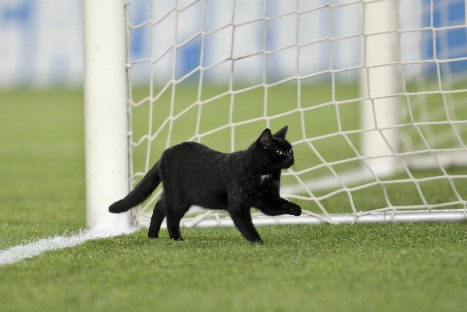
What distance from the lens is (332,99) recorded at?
4.26m

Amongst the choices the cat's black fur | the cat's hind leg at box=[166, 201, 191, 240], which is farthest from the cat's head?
the cat's hind leg at box=[166, 201, 191, 240]

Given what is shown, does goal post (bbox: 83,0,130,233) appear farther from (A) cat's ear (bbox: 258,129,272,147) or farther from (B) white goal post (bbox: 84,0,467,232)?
(A) cat's ear (bbox: 258,129,272,147)

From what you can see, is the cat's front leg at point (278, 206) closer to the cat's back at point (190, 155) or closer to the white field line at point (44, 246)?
the cat's back at point (190, 155)

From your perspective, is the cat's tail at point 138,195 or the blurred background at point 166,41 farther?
the blurred background at point 166,41

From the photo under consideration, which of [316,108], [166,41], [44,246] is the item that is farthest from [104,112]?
[166,41]

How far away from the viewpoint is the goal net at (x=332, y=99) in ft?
13.5

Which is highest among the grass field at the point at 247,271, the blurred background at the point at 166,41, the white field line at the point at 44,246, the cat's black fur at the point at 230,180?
the blurred background at the point at 166,41

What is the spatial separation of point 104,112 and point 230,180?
2.66 ft

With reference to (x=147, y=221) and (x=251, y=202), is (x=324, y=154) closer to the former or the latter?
(x=147, y=221)

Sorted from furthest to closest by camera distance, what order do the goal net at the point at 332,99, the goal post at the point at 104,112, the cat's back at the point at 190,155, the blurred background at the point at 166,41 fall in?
the blurred background at the point at 166,41 < the goal net at the point at 332,99 < the goal post at the point at 104,112 < the cat's back at the point at 190,155

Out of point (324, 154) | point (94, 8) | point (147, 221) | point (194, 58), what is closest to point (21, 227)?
point (147, 221)

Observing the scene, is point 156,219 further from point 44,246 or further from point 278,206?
point 278,206

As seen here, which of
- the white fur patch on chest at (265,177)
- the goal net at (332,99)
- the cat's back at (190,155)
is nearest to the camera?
the white fur patch on chest at (265,177)

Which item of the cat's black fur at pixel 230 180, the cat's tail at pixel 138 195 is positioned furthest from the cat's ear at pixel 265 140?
the cat's tail at pixel 138 195
